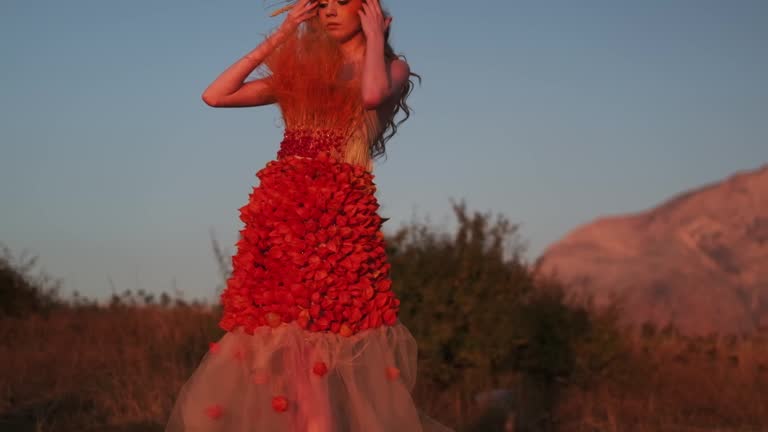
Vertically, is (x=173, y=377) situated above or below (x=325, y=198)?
below

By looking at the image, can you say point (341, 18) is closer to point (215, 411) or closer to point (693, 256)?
point (215, 411)

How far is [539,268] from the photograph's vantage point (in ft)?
34.9

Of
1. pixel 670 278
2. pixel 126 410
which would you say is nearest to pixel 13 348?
pixel 126 410

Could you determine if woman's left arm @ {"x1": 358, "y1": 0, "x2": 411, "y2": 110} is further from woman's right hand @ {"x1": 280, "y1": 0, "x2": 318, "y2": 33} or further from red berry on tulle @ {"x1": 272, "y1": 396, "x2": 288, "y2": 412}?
red berry on tulle @ {"x1": 272, "y1": 396, "x2": 288, "y2": 412}

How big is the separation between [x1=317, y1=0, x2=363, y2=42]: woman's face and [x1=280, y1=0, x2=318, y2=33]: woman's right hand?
2.7 inches

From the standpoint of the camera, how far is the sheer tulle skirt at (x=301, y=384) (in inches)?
151

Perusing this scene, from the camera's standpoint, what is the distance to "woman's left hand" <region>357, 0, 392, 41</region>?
4047 millimetres

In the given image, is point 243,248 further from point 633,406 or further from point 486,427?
point 633,406

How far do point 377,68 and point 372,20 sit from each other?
273 millimetres

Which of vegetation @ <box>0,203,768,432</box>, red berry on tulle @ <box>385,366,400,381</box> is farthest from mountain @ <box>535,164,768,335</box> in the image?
red berry on tulle @ <box>385,366,400,381</box>

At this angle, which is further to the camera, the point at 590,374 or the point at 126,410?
the point at 590,374

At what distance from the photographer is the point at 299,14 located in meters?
4.28

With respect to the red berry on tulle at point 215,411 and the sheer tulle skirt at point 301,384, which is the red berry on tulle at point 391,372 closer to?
the sheer tulle skirt at point 301,384

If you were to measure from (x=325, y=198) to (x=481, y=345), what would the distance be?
623 cm
